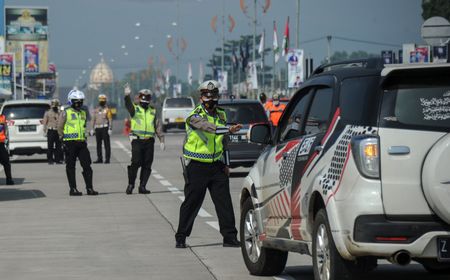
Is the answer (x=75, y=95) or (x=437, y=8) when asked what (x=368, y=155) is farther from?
(x=437, y=8)

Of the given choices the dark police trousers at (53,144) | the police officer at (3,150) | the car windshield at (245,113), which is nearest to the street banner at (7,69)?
Answer: the dark police trousers at (53,144)

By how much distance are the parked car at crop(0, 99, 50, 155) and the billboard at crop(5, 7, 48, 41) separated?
9058 cm

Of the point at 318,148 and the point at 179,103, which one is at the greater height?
the point at 318,148

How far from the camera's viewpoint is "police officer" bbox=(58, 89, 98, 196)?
23.3 meters

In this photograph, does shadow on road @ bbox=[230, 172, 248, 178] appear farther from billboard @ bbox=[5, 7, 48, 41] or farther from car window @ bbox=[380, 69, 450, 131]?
billboard @ bbox=[5, 7, 48, 41]

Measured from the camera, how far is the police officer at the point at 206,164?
1397 cm

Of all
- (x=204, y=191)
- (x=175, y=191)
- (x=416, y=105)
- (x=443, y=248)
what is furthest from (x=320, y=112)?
(x=175, y=191)

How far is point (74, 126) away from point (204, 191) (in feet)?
31.6

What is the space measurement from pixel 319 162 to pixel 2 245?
602 centimetres

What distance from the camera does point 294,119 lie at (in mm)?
10969

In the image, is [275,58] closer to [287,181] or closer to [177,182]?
[177,182]

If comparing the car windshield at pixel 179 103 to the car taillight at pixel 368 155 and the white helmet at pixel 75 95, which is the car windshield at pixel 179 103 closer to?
the white helmet at pixel 75 95

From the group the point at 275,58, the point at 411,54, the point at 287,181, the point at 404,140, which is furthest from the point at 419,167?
the point at 275,58

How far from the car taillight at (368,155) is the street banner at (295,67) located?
4844 centimetres
